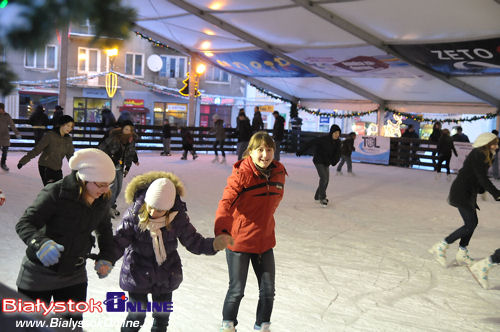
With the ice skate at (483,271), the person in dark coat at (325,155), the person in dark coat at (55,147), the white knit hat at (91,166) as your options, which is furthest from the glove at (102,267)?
the person in dark coat at (325,155)

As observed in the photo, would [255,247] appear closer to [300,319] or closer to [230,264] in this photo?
[230,264]

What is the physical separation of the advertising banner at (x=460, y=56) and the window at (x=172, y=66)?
744 inches

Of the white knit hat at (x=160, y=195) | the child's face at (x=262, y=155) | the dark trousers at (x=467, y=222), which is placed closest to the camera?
the white knit hat at (x=160, y=195)

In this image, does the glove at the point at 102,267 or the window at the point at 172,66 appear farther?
the window at the point at 172,66

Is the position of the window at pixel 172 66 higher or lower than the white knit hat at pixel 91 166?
higher

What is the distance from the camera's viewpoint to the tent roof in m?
11.1

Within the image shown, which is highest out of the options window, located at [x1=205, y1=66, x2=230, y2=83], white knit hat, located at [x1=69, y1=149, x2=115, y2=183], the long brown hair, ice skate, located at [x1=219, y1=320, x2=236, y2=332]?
window, located at [x1=205, y1=66, x2=230, y2=83]

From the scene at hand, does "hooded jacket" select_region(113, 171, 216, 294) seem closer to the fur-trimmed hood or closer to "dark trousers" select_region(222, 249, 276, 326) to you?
the fur-trimmed hood

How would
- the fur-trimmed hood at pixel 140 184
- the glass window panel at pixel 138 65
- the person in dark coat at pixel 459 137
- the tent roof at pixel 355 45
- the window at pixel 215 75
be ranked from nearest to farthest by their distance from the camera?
the fur-trimmed hood at pixel 140 184
the tent roof at pixel 355 45
the person in dark coat at pixel 459 137
the glass window panel at pixel 138 65
the window at pixel 215 75

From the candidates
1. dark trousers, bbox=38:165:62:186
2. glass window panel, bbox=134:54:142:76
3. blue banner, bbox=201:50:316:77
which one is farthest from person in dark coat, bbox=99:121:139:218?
glass window panel, bbox=134:54:142:76

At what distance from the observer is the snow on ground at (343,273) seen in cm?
354

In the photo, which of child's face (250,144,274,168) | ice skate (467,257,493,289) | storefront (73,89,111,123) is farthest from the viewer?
storefront (73,89,111,123)

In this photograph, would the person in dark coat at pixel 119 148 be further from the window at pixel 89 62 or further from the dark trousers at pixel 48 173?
the window at pixel 89 62

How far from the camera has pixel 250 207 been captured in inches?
118
